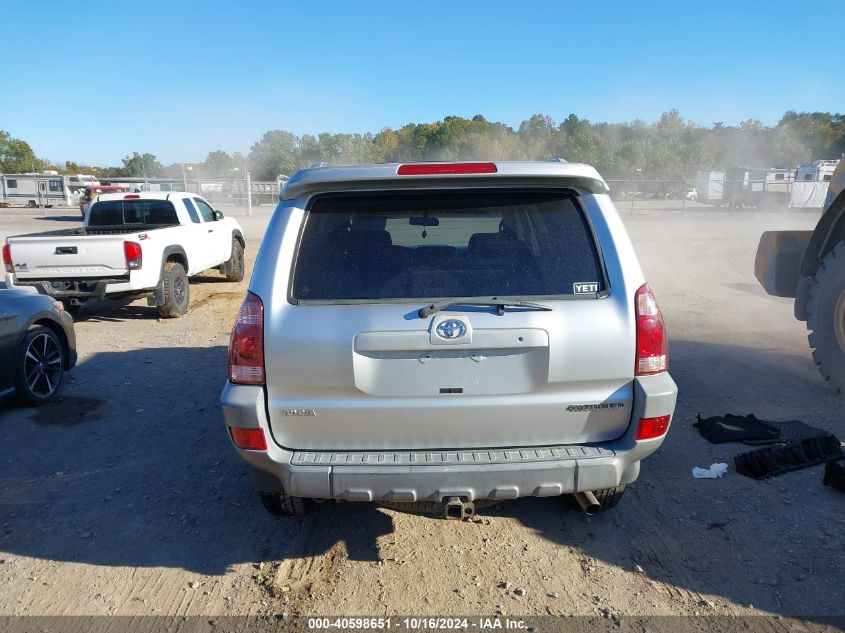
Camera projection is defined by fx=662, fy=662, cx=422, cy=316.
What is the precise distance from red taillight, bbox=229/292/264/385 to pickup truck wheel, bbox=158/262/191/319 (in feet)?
24.3

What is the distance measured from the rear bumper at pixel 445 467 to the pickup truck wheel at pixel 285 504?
50 cm

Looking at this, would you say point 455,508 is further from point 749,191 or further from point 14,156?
point 14,156

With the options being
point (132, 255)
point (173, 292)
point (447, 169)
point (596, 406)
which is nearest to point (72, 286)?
point (132, 255)

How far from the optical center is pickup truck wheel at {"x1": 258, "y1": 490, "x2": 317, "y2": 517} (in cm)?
348

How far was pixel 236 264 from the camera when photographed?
44.9 feet

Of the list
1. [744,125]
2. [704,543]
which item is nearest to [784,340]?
[704,543]

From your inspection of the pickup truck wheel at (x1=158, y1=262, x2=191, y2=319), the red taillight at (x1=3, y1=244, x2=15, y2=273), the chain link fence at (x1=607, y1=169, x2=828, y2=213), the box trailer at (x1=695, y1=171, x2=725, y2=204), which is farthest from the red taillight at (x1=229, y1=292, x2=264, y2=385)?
the box trailer at (x1=695, y1=171, x2=725, y2=204)

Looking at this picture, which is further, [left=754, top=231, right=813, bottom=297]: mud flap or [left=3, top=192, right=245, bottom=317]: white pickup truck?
[left=3, top=192, right=245, bottom=317]: white pickup truck

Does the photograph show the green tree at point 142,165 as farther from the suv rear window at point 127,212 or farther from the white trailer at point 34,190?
the suv rear window at point 127,212

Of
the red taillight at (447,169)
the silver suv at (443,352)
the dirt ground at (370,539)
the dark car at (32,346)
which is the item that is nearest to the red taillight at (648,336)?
the silver suv at (443,352)

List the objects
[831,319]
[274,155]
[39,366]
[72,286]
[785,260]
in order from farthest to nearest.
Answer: [274,155] < [72,286] < [785,260] < [39,366] < [831,319]

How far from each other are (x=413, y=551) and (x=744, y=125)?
99.6 m

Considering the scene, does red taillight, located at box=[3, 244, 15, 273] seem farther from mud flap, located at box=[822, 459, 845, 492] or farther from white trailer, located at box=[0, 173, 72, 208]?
white trailer, located at box=[0, 173, 72, 208]

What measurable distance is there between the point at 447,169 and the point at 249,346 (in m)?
1.20
